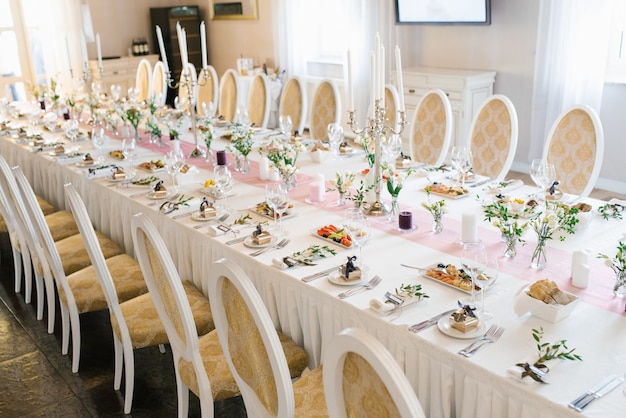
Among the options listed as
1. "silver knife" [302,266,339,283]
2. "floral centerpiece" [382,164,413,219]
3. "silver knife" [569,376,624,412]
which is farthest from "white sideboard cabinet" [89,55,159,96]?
"silver knife" [569,376,624,412]

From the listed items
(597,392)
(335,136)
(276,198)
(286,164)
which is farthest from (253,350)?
(335,136)

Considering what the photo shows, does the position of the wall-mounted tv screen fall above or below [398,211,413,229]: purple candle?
above

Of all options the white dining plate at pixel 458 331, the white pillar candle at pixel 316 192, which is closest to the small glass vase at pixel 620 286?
the white dining plate at pixel 458 331

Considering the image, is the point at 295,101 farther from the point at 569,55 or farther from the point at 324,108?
the point at 569,55

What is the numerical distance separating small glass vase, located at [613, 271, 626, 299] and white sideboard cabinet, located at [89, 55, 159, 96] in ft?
25.8

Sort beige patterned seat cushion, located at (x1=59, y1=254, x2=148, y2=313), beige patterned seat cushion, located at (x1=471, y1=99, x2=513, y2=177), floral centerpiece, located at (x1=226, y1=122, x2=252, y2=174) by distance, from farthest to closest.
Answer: beige patterned seat cushion, located at (x1=471, y1=99, x2=513, y2=177)
floral centerpiece, located at (x1=226, y1=122, x2=252, y2=174)
beige patterned seat cushion, located at (x1=59, y1=254, x2=148, y2=313)

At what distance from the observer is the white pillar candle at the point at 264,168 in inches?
137

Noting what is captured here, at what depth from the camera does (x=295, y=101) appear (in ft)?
17.9

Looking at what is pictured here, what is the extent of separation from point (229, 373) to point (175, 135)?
93.0 inches

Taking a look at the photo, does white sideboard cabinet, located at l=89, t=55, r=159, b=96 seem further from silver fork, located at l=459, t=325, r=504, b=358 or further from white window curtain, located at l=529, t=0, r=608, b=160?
silver fork, located at l=459, t=325, r=504, b=358

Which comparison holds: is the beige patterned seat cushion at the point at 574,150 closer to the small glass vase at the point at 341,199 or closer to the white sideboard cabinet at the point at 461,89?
the small glass vase at the point at 341,199

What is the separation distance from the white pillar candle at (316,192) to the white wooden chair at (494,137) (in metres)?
1.25

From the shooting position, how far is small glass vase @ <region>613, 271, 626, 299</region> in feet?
6.68

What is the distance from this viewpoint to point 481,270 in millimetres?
1986
